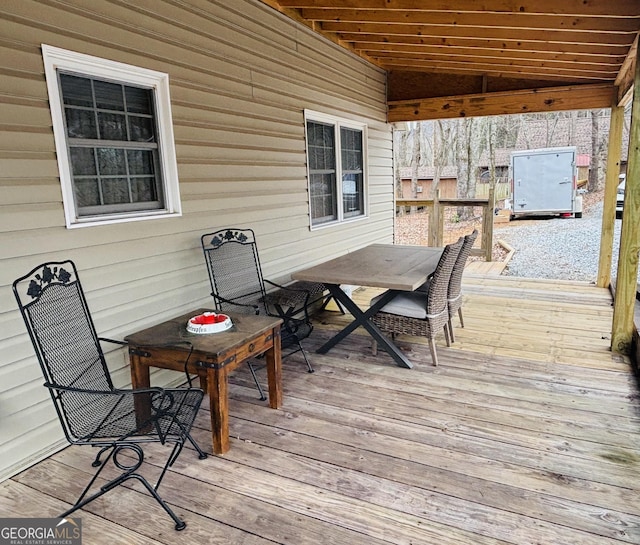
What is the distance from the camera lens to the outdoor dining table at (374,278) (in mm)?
3377

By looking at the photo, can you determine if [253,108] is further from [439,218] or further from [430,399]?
[439,218]

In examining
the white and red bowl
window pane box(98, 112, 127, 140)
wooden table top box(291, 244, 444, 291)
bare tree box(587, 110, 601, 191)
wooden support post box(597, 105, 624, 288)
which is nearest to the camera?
the white and red bowl

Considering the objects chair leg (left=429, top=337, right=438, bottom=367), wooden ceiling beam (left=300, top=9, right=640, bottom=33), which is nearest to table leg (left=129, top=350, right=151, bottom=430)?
chair leg (left=429, top=337, right=438, bottom=367)

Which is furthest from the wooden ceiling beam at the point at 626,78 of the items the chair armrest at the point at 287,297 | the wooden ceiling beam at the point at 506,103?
the chair armrest at the point at 287,297

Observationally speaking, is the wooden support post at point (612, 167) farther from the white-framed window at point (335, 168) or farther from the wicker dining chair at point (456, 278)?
the white-framed window at point (335, 168)

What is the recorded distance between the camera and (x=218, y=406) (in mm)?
2342

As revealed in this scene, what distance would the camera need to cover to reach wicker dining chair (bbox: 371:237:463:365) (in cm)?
337

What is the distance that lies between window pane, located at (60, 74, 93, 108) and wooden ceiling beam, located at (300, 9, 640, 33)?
2620mm

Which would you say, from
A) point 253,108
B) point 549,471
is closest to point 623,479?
point 549,471

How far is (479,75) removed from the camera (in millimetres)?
5988

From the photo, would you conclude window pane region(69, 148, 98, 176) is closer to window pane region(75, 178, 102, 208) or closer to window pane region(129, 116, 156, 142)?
window pane region(75, 178, 102, 208)

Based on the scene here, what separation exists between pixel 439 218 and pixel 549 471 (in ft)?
18.4

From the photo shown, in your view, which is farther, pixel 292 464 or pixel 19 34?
pixel 292 464
